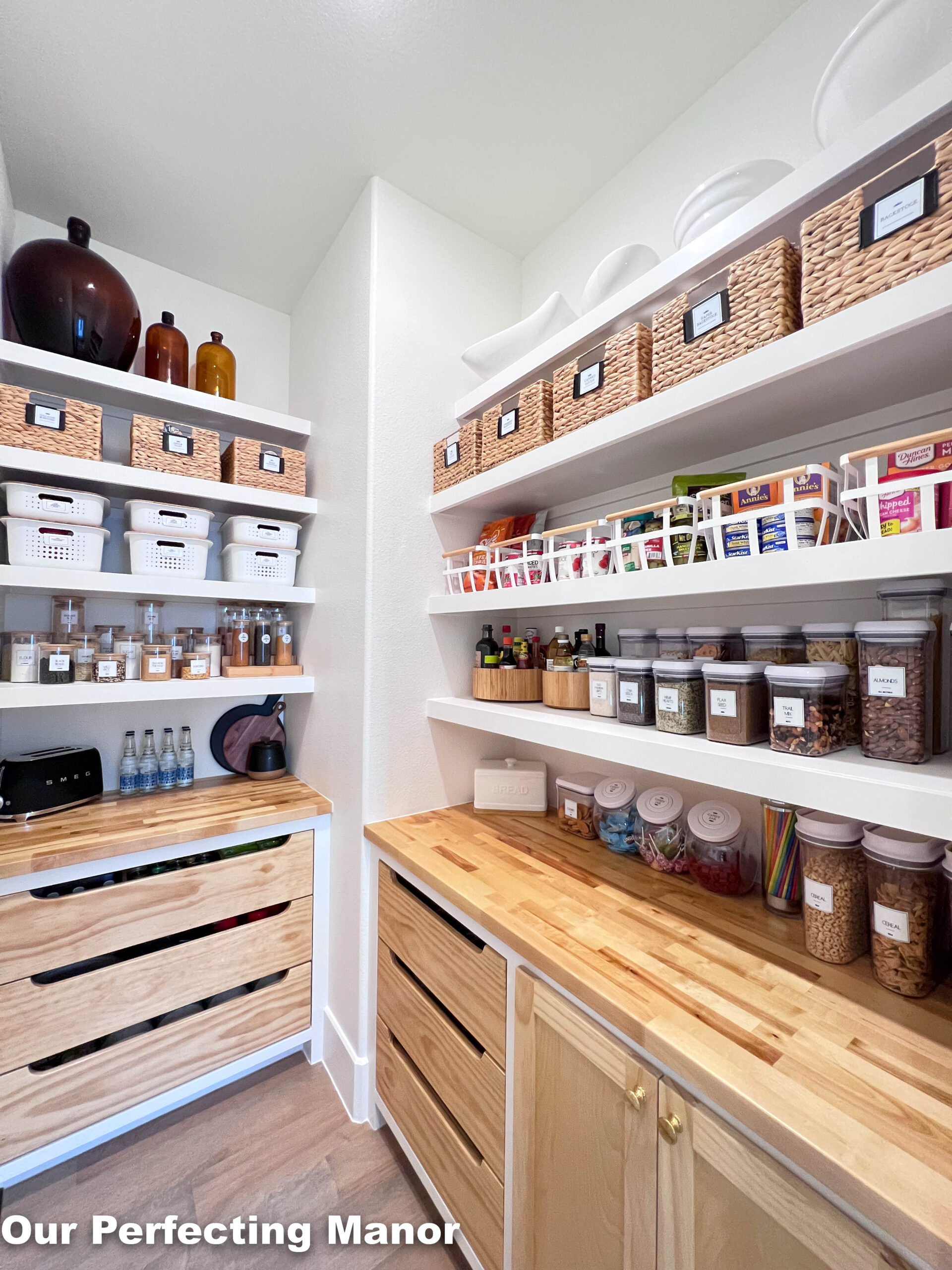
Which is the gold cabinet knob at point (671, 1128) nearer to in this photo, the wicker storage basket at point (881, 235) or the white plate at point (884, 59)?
the wicker storage basket at point (881, 235)

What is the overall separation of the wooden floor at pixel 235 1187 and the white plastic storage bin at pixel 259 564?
161 cm

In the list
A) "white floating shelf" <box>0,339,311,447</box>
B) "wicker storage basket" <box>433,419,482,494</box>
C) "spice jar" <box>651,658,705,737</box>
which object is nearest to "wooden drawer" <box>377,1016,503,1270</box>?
"spice jar" <box>651,658,705,737</box>

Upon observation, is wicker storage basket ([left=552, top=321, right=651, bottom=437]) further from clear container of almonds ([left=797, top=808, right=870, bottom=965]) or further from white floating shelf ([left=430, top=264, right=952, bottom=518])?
clear container of almonds ([left=797, top=808, right=870, bottom=965])

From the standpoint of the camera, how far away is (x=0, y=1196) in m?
1.31

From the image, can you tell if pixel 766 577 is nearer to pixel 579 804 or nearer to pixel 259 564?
pixel 579 804

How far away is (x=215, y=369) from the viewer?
188cm

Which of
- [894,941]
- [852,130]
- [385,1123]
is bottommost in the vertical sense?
[385,1123]

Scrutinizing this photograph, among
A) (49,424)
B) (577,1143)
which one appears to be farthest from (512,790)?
(49,424)

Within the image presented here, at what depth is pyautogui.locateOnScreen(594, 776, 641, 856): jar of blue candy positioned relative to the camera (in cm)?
136

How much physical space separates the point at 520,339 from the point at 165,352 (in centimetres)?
120

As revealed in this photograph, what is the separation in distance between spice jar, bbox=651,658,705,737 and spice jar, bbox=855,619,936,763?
0.93 feet

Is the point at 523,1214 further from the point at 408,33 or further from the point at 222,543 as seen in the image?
the point at 408,33

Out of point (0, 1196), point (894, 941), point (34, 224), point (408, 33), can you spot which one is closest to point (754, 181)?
point (408, 33)

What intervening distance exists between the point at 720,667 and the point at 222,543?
1811 mm
